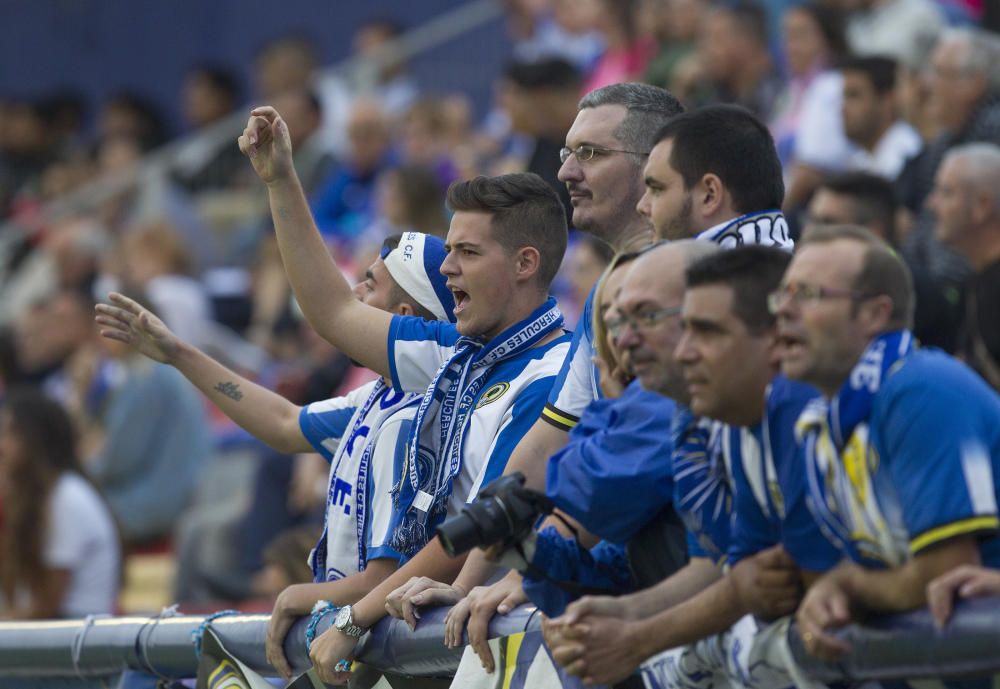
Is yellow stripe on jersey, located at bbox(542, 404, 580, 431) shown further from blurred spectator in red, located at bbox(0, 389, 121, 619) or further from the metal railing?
blurred spectator in red, located at bbox(0, 389, 121, 619)

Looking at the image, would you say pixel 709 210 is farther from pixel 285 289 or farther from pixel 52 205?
pixel 52 205

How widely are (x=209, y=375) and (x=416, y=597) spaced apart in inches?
53.8

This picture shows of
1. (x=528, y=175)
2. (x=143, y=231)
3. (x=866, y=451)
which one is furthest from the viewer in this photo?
(x=143, y=231)

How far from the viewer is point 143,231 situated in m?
13.0

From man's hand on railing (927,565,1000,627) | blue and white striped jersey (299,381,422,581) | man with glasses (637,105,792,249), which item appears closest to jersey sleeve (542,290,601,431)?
man with glasses (637,105,792,249)

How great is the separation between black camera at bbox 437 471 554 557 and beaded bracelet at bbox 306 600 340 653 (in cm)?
100

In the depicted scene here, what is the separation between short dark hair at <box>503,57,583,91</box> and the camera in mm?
8742

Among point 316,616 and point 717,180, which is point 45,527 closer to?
point 316,616

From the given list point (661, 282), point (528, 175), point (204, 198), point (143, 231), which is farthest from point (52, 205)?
point (661, 282)

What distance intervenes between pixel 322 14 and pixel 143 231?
505 cm

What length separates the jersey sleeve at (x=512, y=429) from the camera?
416 centimetres

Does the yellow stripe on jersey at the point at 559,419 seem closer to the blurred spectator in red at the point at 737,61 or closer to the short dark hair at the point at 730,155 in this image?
the short dark hair at the point at 730,155

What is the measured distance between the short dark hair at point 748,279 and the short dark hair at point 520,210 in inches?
50.0

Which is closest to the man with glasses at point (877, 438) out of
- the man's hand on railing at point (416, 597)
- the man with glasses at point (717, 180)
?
the man with glasses at point (717, 180)
